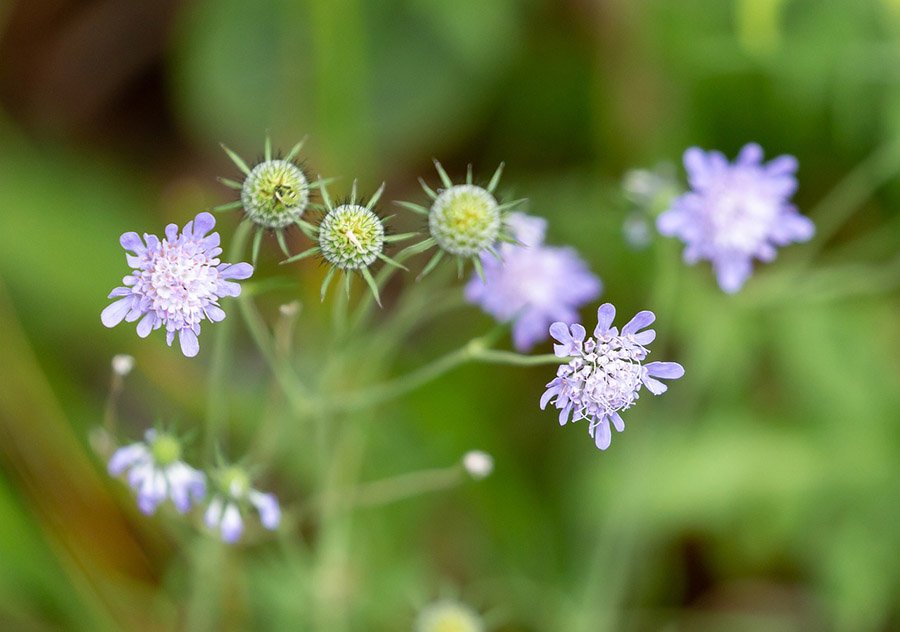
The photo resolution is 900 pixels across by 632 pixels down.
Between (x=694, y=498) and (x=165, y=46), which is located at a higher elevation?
(x=165, y=46)

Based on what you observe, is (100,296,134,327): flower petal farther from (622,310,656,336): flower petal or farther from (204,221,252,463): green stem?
(622,310,656,336): flower petal

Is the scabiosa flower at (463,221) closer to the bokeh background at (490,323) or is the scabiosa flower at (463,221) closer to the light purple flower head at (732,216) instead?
the light purple flower head at (732,216)

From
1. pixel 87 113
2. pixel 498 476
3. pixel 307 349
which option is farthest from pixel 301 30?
pixel 498 476

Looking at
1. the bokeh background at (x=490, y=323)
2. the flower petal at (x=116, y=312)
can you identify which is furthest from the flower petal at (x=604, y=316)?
the bokeh background at (x=490, y=323)

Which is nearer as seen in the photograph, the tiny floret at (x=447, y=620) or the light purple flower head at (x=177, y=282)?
the light purple flower head at (x=177, y=282)

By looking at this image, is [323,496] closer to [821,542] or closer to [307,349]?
[307,349]

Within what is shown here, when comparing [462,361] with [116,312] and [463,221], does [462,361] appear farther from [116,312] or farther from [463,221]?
[116,312]
